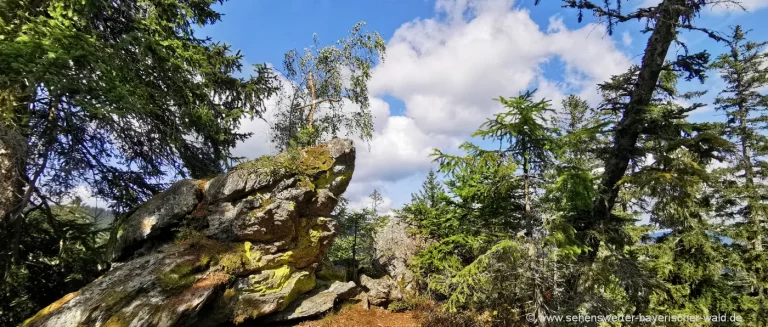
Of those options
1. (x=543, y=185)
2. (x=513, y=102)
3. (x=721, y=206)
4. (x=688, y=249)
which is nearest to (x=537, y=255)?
(x=543, y=185)

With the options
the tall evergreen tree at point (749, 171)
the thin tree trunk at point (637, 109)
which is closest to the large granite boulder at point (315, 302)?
the thin tree trunk at point (637, 109)

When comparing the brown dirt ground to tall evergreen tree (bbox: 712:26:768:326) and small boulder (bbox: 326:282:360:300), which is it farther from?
tall evergreen tree (bbox: 712:26:768:326)

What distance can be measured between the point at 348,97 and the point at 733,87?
17199mm

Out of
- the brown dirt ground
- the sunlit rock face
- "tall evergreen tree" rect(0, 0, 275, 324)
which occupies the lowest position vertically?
the brown dirt ground

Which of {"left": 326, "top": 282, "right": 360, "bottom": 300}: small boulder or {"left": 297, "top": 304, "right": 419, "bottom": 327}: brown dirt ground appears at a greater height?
{"left": 326, "top": 282, "right": 360, "bottom": 300}: small boulder

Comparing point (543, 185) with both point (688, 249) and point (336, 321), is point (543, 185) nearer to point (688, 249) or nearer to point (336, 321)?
point (336, 321)

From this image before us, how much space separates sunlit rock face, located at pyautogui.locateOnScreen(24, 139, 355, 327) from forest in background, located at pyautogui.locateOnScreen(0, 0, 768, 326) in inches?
64.5

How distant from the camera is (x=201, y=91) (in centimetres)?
1016

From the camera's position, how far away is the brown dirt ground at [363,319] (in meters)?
10.9

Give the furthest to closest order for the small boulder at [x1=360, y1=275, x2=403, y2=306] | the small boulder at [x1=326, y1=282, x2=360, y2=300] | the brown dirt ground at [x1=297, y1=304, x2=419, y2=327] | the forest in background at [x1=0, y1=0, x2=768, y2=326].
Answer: the small boulder at [x1=360, y1=275, x2=403, y2=306] < the small boulder at [x1=326, y1=282, x2=360, y2=300] < the brown dirt ground at [x1=297, y1=304, x2=419, y2=327] < the forest in background at [x1=0, y1=0, x2=768, y2=326]

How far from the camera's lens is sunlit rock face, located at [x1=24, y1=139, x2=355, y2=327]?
7.26 m

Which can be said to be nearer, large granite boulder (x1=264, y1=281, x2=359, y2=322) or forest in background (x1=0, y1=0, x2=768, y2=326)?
forest in background (x1=0, y1=0, x2=768, y2=326)

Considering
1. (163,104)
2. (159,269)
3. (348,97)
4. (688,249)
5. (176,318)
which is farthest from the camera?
(348,97)

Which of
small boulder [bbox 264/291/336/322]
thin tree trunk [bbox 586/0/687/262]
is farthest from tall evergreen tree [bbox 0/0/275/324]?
thin tree trunk [bbox 586/0/687/262]
